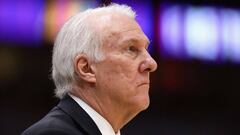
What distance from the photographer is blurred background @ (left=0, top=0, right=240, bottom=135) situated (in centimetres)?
254

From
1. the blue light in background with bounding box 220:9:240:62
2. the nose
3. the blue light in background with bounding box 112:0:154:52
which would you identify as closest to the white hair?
the nose

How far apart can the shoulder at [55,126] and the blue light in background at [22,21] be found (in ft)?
4.18

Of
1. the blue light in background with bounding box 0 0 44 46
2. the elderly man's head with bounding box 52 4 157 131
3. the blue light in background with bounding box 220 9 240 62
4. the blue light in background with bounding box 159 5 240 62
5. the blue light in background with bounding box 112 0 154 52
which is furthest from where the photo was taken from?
the blue light in background with bounding box 220 9 240 62

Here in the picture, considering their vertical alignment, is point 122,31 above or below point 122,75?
above

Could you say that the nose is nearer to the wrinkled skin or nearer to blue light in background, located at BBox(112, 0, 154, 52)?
the wrinkled skin

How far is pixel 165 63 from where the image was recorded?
291cm

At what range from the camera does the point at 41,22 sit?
260 centimetres

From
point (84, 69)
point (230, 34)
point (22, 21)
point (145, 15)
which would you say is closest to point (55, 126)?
point (84, 69)

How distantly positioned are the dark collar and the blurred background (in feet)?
3.83

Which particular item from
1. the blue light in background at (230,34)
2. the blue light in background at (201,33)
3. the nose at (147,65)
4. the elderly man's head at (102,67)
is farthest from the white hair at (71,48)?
the blue light in background at (230,34)

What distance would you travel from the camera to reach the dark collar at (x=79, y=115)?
4.30 ft

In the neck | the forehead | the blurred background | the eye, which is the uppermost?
the forehead

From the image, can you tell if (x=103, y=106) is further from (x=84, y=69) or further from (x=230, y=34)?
(x=230, y=34)

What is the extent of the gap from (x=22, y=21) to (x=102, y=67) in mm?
1261
